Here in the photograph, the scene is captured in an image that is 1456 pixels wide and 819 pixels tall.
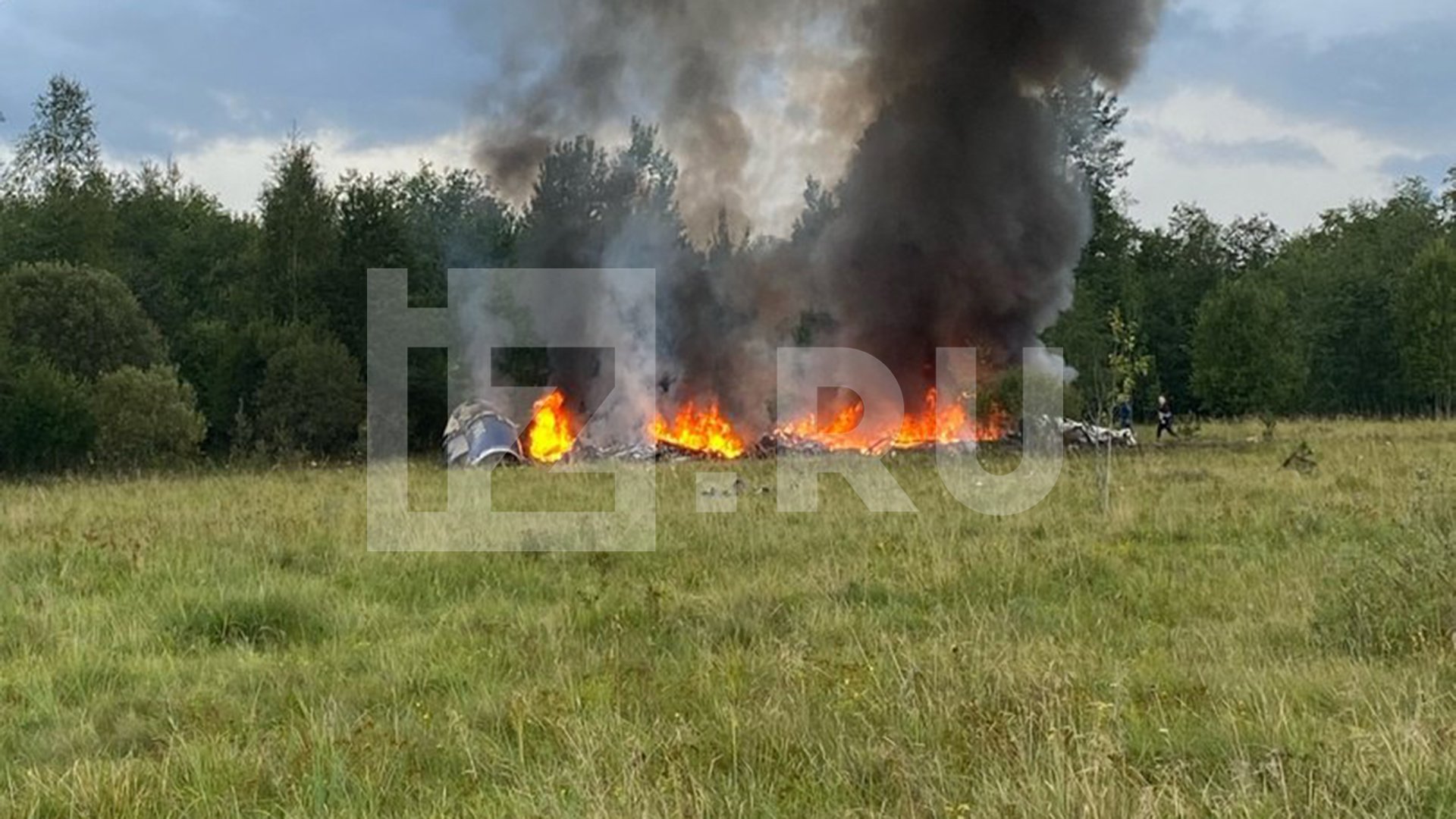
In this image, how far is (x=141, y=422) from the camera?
2256cm

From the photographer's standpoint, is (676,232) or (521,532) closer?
(521,532)

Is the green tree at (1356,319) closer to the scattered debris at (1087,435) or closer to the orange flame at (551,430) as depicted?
the scattered debris at (1087,435)

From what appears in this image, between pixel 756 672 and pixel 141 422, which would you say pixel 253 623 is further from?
pixel 141 422

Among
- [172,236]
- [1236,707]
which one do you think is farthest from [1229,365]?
[172,236]

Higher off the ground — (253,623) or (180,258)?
(180,258)

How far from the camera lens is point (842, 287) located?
92.0ft

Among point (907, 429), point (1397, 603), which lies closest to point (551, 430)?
point (907, 429)

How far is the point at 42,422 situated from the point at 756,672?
21442mm

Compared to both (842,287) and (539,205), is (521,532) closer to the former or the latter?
(842,287)

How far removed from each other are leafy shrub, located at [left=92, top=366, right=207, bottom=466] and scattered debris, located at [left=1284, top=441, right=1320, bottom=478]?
22.1m

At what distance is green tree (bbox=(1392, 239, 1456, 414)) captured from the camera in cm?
3575

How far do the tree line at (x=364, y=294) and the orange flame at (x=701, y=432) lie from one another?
4.13 metres

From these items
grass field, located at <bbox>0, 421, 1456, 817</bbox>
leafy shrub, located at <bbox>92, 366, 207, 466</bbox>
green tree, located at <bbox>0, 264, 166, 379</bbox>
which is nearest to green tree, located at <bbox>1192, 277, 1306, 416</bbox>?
grass field, located at <bbox>0, 421, 1456, 817</bbox>

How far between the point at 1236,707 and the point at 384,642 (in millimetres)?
4784
